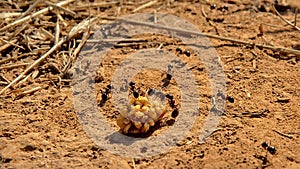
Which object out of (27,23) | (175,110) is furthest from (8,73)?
(175,110)

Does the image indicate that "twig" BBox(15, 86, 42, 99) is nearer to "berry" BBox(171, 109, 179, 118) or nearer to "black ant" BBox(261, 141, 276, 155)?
"berry" BBox(171, 109, 179, 118)

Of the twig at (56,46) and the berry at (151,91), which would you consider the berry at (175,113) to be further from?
the twig at (56,46)

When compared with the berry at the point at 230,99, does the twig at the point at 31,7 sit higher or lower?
→ higher

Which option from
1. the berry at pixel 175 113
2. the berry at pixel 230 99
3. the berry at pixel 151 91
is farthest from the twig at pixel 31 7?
the berry at pixel 230 99

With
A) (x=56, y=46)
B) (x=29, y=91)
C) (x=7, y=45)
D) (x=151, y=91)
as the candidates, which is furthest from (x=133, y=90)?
(x=7, y=45)

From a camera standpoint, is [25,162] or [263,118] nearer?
[25,162]

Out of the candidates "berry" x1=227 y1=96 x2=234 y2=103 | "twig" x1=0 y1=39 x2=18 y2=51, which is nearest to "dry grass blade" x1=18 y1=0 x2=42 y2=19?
"twig" x1=0 y1=39 x2=18 y2=51

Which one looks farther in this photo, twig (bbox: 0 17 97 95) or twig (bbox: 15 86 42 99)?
twig (bbox: 0 17 97 95)

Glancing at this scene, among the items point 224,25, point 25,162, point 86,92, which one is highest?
point 224,25

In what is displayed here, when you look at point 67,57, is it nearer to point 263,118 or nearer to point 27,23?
point 27,23
